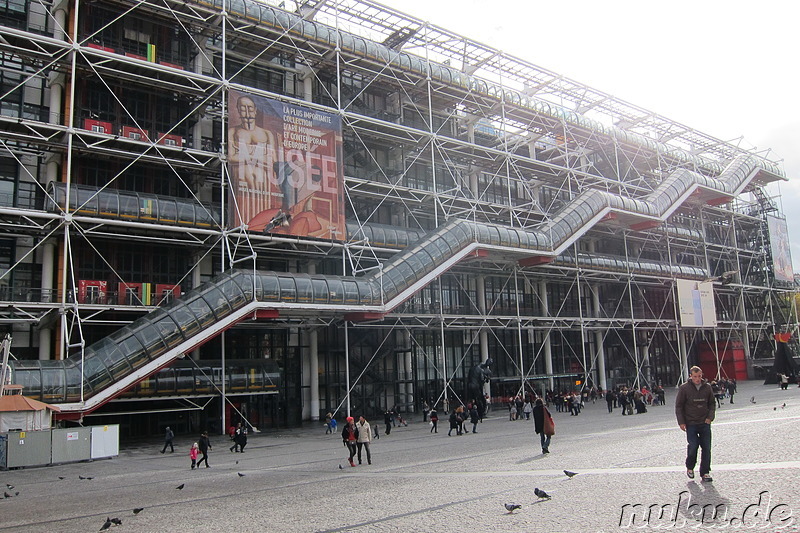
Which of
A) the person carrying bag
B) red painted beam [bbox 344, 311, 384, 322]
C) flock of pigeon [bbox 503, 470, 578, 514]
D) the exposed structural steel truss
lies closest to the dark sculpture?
the exposed structural steel truss

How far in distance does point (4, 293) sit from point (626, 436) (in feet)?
66.7

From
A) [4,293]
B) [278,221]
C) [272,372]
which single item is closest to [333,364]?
[272,372]

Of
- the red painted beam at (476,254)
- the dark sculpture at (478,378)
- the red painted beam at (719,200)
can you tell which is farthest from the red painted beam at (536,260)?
the red painted beam at (719,200)

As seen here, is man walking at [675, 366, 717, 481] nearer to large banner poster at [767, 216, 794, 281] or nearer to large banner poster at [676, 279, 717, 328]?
large banner poster at [676, 279, 717, 328]

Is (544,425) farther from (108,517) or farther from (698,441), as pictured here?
(108,517)

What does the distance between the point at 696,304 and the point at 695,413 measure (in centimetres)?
4000

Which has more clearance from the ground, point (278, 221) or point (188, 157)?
point (188, 157)

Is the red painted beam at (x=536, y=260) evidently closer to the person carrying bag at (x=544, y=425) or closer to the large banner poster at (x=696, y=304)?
the large banner poster at (x=696, y=304)

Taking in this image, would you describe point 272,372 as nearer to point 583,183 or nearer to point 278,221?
point 278,221

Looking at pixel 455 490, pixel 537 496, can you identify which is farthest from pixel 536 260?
pixel 537 496

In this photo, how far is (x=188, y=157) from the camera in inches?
1051

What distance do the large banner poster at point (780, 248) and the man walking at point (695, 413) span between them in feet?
178

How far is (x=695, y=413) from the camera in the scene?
752 cm

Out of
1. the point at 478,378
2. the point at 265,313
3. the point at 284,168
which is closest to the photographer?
the point at 265,313
